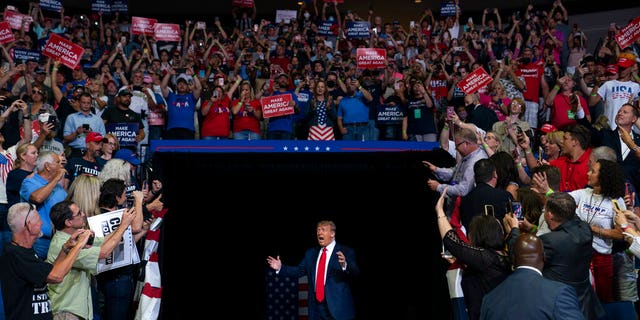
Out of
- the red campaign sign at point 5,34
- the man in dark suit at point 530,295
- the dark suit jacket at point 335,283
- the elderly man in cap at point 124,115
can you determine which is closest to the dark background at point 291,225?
the dark suit jacket at point 335,283

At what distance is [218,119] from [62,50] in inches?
117

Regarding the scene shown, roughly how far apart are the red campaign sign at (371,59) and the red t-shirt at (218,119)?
282cm

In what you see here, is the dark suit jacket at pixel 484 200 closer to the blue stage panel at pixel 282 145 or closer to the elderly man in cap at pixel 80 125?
the blue stage panel at pixel 282 145

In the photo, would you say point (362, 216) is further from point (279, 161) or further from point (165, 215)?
point (165, 215)

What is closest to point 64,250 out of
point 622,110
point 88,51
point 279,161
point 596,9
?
point 279,161

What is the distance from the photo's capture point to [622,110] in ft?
30.2

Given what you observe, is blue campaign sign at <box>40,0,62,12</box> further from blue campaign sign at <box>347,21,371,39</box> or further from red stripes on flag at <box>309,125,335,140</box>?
red stripes on flag at <box>309,125,335,140</box>

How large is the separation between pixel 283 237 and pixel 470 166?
3094 millimetres

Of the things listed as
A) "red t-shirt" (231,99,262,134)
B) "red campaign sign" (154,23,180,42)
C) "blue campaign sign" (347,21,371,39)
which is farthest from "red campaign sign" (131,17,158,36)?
"red t-shirt" (231,99,262,134)

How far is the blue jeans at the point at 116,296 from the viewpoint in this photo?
7.33m

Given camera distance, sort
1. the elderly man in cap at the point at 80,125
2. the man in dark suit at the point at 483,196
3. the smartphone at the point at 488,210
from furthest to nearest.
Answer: the elderly man in cap at the point at 80,125 → the man in dark suit at the point at 483,196 → the smartphone at the point at 488,210

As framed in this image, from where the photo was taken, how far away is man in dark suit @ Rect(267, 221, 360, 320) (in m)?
8.67

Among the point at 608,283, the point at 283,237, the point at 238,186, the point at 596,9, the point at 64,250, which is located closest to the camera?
the point at 64,250

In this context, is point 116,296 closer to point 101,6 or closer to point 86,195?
point 86,195
